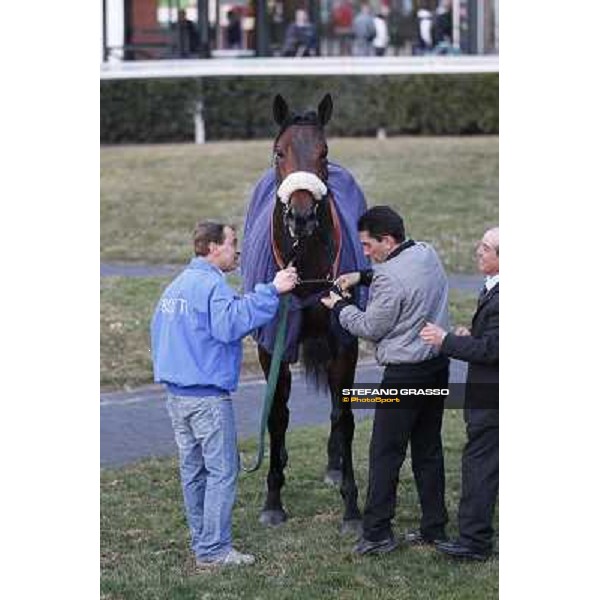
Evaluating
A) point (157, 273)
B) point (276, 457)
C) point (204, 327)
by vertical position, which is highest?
point (204, 327)

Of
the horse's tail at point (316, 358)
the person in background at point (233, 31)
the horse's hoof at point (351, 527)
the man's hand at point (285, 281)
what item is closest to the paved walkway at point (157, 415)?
the horse's tail at point (316, 358)

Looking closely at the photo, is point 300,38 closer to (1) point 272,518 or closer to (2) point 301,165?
(1) point 272,518

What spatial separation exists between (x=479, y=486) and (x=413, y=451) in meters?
0.49

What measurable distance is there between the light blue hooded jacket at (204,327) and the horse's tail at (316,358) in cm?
87

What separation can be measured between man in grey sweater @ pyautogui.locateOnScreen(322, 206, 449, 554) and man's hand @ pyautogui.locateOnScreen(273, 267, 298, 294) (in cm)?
32

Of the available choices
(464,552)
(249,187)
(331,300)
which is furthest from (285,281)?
(249,187)

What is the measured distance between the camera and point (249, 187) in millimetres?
19469

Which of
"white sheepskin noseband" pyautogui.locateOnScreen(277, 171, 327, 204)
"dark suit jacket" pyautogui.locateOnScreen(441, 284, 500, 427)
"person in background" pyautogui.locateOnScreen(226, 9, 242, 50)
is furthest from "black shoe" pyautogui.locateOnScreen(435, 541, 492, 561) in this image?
"person in background" pyautogui.locateOnScreen(226, 9, 242, 50)

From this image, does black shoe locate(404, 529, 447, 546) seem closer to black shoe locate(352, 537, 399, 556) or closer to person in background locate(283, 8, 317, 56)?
black shoe locate(352, 537, 399, 556)

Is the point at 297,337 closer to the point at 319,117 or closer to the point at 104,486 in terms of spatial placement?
the point at 319,117

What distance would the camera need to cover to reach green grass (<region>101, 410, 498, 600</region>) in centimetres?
677

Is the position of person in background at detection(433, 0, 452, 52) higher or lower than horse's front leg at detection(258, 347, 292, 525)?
higher

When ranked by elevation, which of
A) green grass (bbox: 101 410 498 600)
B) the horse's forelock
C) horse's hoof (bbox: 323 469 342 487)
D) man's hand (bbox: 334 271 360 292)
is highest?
the horse's forelock
